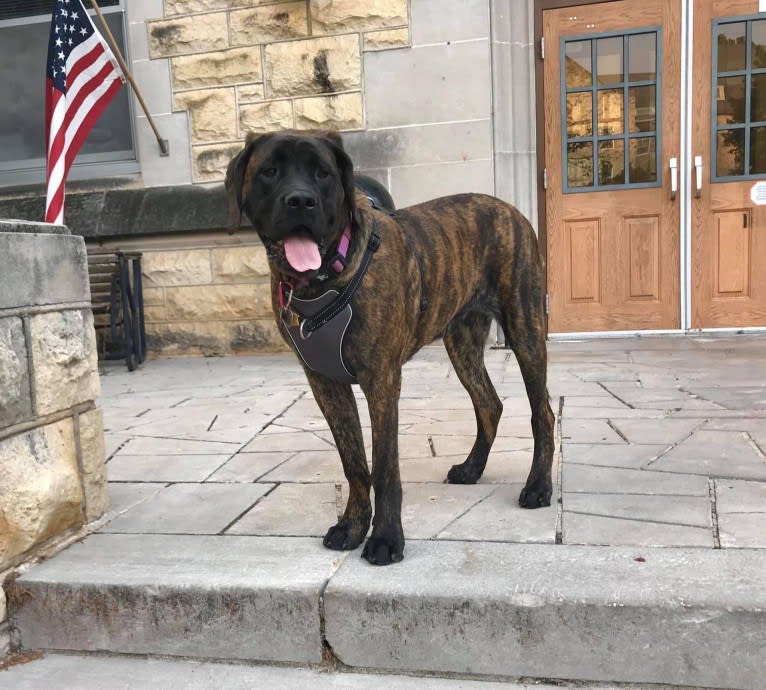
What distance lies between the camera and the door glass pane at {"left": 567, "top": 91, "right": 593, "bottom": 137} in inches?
247

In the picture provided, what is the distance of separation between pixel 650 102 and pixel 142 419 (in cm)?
494

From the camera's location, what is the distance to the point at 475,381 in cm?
304

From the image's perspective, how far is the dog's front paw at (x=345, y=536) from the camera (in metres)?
2.37

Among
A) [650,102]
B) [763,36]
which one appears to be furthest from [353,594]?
[763,36]

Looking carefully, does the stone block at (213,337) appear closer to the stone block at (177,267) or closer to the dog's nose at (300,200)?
the stone block at (177,267)

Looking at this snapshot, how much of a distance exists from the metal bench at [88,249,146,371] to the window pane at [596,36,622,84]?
14.6ft

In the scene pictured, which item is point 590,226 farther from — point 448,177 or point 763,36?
point 763,36

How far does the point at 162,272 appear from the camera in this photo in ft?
22.0

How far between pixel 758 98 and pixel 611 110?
120cm

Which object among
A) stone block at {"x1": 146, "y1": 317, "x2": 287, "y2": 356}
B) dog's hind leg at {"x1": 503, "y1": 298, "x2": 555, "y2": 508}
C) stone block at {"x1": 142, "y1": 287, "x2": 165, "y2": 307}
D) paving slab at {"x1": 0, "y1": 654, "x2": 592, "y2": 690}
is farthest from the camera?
stone block at {"x1": 142, "y1": 287, "x2": 165, "y2": 307}

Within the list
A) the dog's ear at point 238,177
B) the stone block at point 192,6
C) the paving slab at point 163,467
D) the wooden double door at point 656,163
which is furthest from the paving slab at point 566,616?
the stone block at point 192,6

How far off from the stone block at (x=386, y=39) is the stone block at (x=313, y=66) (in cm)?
10

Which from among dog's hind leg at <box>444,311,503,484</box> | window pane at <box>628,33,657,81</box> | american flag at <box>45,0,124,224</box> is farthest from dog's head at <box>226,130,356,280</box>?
window pane at <box>628,33,657,81</box>

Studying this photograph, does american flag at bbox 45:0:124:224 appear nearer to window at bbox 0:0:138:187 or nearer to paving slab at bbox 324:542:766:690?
window at bbox 0:0:138:187
